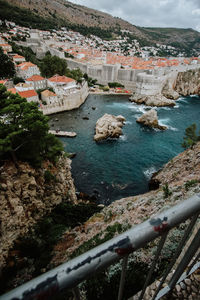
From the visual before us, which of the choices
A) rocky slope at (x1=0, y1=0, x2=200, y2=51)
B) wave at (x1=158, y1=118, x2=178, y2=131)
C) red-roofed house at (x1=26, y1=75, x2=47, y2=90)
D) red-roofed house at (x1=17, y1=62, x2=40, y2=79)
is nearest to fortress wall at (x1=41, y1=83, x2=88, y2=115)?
red-roofed house at (x1=26, y1=75, x2=47, y2=90)

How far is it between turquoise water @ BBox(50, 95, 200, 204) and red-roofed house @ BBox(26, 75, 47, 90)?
8327 mm

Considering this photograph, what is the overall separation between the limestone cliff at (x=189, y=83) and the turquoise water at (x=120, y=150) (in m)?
16.5

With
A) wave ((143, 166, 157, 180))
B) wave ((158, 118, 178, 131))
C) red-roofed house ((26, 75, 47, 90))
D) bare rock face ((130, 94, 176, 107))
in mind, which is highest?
red-roofed house ((26, 75, 47, 90))

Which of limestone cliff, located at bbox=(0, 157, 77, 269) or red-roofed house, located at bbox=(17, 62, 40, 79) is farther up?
red-roofed house, located at bbox=(17, 62, 40, 79)

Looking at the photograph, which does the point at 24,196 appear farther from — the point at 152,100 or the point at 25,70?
the point at 152,100

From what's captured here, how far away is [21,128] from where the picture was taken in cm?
802

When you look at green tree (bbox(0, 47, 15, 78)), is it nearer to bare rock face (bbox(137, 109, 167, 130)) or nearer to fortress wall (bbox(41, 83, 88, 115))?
fortress wall (bbox(41, 83, 88, 115))

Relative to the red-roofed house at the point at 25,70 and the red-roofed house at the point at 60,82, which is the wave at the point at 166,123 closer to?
the red-roofed house at the point at 60,82

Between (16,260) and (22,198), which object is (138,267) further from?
(22,198)

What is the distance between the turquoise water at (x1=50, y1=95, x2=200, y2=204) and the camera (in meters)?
14.9

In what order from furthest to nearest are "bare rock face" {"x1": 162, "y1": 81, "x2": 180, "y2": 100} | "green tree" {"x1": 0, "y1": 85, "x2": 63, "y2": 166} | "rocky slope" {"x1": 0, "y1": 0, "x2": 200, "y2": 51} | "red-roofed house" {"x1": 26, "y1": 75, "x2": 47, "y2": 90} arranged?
"rocky slope" {"x1": 0, "y1": 0, "x2": 200, "y2": 51} < "bare rock face" {"x1": 162, "y1": 81, "x2": 180, "y2": 100} < "red-roofed house" {"x1": 26, "y1": 75, "x2": 47, "y2": 90} < "green tree" {"x1": 0, "y1": 85, "x2": 63, "y2": 166}

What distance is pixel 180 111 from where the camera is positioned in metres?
34.5

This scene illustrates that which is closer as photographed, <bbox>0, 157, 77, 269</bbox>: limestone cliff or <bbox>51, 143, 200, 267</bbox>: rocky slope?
<bbox>51, 143, 200, 267</bbox>: rocky slope

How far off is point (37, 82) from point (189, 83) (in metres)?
42.3
